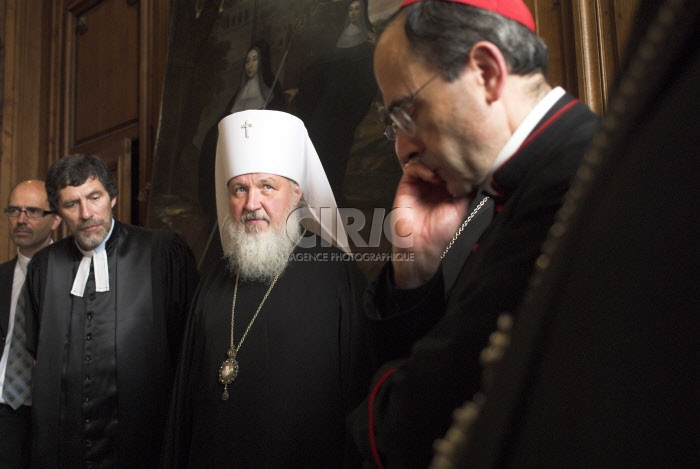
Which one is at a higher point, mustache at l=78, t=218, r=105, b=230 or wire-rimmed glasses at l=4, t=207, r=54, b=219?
wire-rimmed glasses at l=4, t=207, r=54, b=219

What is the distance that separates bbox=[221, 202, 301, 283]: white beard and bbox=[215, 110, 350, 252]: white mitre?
0.70 feet

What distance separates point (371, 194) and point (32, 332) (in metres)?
2.31

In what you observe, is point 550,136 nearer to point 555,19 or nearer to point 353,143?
Answer: point 555,19

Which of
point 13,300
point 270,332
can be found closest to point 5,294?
point 13,300

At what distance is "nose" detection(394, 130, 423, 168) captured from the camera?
127 centimetres

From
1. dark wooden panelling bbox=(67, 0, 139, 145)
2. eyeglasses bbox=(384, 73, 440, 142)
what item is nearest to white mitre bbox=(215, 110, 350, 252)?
eyeglasses bbox=(384, 73, 440, 142)

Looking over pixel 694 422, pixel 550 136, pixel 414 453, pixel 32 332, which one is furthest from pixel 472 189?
pixel 32 332

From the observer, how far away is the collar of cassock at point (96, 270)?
3.43 metres

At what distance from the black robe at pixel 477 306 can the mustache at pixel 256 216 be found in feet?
6.37

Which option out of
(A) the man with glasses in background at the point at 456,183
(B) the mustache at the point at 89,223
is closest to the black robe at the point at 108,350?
(B) the mustache at the point at 89,223

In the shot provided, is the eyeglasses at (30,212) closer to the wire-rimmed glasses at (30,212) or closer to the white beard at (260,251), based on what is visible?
the wire-rimmed glasses at (30,212)

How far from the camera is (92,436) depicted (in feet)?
10.4

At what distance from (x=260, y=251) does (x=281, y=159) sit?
1.89ft

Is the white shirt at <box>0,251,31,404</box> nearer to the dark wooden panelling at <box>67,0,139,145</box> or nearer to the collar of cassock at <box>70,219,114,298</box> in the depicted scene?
the collar of cassock at <box>70,219,114,298</box>
